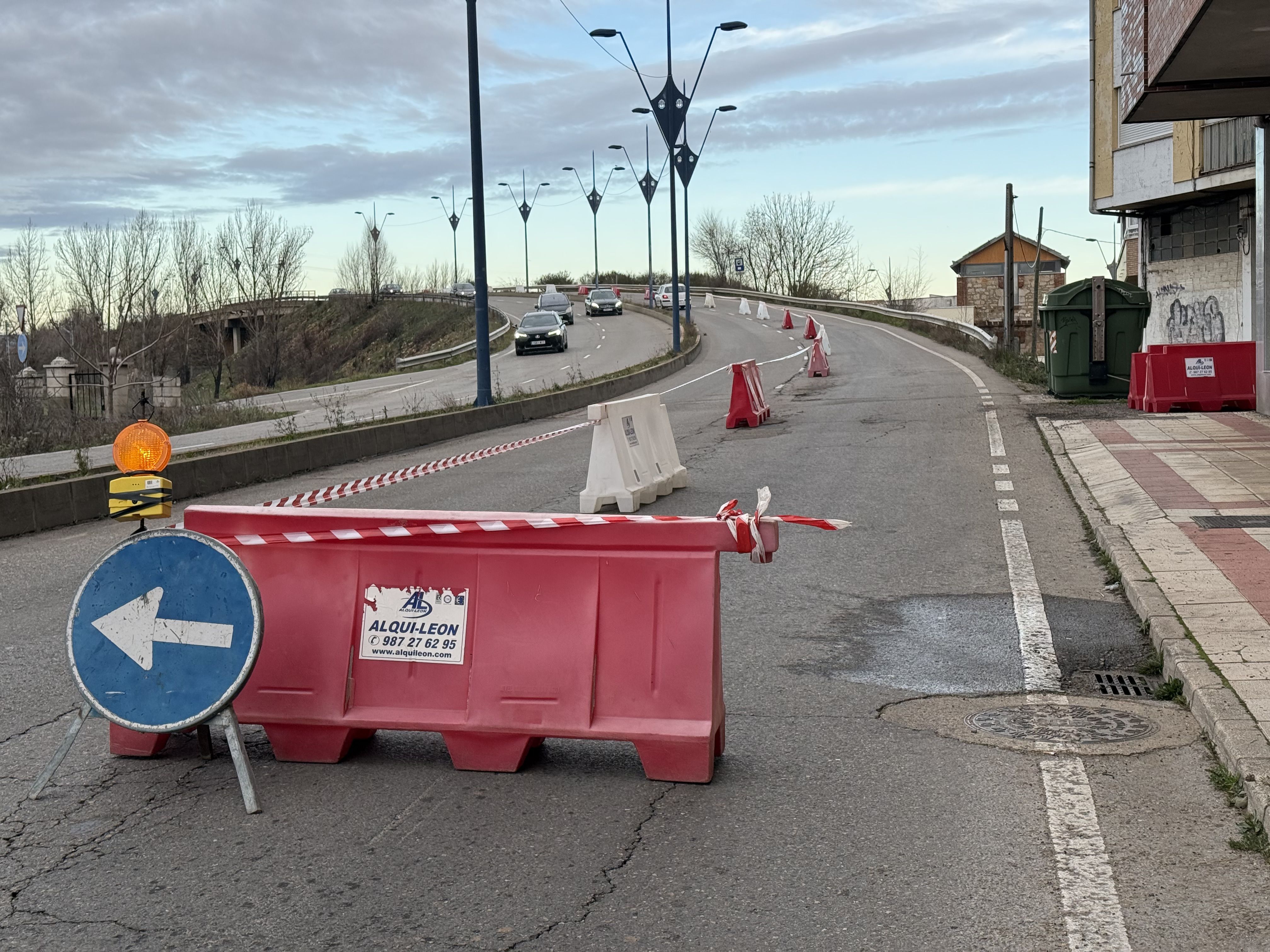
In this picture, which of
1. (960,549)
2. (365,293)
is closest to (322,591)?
(960,549)

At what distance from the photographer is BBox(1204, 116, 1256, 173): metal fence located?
26.2 m

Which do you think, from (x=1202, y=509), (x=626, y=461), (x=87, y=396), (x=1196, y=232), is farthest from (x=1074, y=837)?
(x=87, y=396)

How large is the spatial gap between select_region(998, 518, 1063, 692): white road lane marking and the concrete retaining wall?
19.6ft

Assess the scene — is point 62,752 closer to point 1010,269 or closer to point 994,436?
point 994,436

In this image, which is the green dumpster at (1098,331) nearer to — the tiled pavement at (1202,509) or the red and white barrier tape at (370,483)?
the tiled pavement at (1202,509)

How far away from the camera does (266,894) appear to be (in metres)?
3.81

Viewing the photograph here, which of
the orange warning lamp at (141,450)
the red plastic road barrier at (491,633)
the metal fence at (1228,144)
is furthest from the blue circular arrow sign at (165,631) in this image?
the metal fence at (1228,144)

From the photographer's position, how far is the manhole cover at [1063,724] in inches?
203

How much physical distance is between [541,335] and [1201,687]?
149 feet

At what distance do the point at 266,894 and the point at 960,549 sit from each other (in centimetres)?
655

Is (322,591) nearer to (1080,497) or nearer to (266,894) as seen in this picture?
(266,894)

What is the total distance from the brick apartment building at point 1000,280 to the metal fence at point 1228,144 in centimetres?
3277

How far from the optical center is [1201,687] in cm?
534

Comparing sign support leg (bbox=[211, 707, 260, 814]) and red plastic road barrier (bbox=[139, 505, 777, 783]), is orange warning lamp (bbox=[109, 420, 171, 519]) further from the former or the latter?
sign support leg (bbox=[211, 707, 260, 814])
